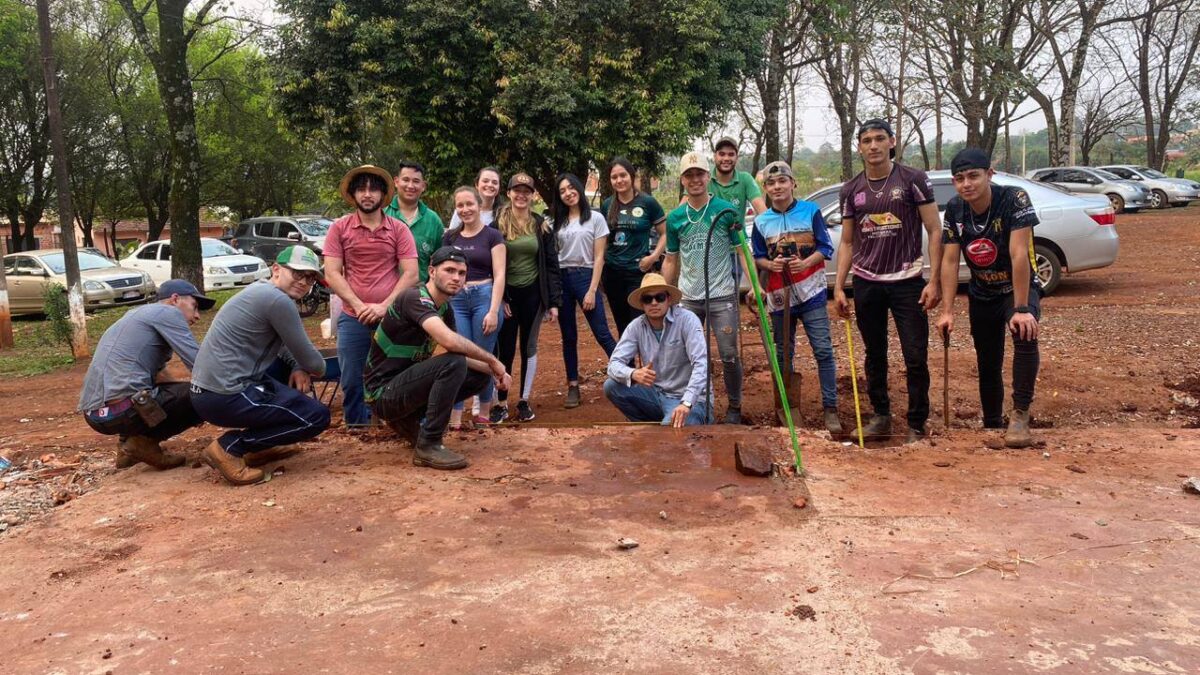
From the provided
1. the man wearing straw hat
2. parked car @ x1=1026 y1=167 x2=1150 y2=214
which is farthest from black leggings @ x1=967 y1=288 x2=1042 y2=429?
parked car @ x1=1026 y1=167 x2=1150 y2=214

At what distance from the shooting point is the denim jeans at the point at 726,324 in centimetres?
524

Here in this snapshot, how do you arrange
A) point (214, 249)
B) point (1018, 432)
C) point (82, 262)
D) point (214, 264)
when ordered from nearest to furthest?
point (1018, 432)
point (82, 262)
point (214, 264)
point (214, 249)

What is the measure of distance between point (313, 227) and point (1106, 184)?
2120 cm

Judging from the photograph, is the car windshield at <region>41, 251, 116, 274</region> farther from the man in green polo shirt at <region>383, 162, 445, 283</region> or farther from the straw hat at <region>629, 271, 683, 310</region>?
the straw hat at <region>629, 271, 683, 310</region>

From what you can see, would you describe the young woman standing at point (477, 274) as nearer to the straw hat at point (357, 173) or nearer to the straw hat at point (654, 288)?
the straw hat at point (357, 173)

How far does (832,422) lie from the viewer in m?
5.40

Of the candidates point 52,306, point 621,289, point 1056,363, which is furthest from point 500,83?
point 1056,363

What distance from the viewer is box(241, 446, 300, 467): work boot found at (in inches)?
181

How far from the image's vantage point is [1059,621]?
265cm

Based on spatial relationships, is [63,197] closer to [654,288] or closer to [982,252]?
[654,288]

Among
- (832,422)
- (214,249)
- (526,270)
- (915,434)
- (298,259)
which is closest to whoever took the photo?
(298,259)

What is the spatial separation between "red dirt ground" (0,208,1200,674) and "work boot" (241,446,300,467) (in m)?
0.13

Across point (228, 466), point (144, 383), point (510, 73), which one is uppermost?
point (510, 73)

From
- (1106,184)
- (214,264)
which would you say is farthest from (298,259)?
(1106,184)
